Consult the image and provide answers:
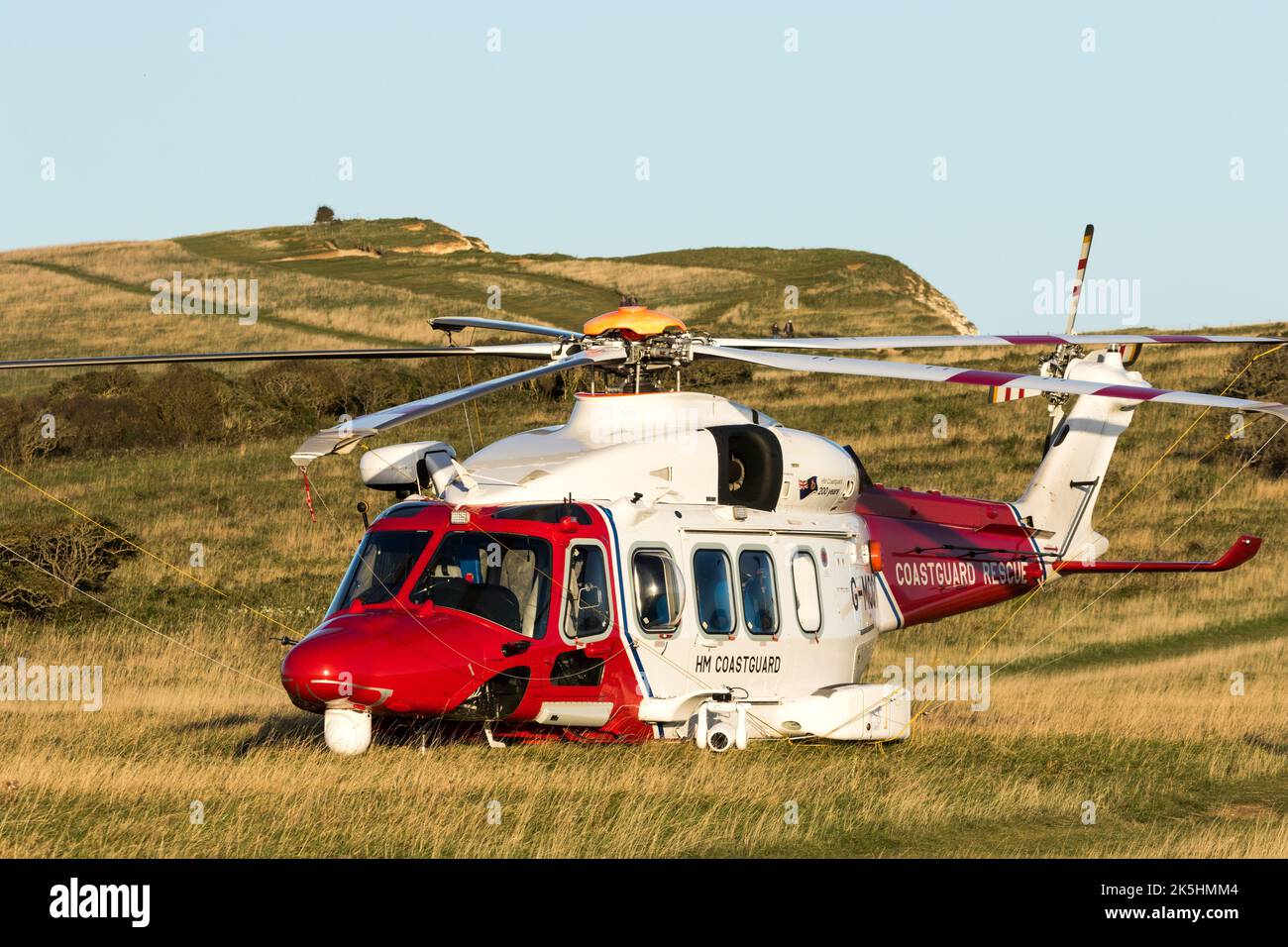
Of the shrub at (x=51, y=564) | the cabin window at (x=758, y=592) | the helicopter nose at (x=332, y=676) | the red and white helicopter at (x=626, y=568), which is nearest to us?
the helicopter nose at (x=332, y=676)

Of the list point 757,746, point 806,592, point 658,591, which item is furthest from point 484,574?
point 806,592

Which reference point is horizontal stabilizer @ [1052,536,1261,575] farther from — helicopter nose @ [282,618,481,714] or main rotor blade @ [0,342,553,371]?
helicopter nose @ [282,618,481,714]

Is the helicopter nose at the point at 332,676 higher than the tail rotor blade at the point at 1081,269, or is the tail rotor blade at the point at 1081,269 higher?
the tail rotor blade at the point at 1081,269

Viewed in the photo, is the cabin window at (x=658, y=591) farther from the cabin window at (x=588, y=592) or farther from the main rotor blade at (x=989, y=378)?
the main rotor blade at (x=989, y=378)

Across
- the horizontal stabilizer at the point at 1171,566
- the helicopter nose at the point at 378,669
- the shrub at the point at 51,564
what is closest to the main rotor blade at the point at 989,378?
the helicopter nose at the point at 378,669

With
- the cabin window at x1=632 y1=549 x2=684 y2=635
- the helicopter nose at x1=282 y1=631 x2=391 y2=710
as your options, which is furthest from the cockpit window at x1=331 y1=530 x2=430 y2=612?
the cabin window at x1=632 y1=549 x2=684 y2=635

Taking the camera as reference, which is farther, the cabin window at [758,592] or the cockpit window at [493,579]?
the cabin window at [758,592]

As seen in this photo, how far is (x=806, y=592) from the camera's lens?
1611cm

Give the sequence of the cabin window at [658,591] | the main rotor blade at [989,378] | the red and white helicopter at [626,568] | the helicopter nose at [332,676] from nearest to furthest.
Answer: the main rotor blade at [989,378]
the helicopter nose at [332,676]
the red and white helicopter at [626,568]
the cabin window at [658,591]

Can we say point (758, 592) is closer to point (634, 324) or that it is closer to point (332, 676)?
point (634, 324)

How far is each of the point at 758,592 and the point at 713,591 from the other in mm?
599

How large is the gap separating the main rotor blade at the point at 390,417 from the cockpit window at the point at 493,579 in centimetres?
135

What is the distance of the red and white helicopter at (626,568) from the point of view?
1361 centimetres

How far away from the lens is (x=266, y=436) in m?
45.5
